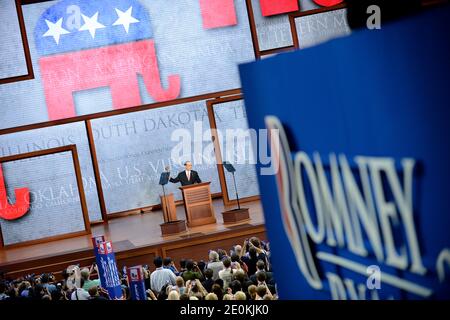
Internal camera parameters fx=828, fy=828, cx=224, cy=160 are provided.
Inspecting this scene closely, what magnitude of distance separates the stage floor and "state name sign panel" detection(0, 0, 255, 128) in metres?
2.34

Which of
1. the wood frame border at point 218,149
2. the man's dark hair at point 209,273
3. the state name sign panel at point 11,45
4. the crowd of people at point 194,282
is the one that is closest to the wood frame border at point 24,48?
the state name sign panel at point 11,45

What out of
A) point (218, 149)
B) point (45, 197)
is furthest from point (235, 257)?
point (45, 197)

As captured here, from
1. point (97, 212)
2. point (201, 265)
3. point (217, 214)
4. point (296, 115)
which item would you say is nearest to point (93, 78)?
point (97, 212)

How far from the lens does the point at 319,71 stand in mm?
2180

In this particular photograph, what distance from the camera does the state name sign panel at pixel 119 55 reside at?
1447 centimetres

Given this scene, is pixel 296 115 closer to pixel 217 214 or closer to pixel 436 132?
pixel 436 132

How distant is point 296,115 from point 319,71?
217 millimetres

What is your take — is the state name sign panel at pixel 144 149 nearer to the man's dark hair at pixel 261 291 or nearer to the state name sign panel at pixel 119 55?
the state name sign panel at pixel 119 55

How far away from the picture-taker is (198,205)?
12062 millimetres

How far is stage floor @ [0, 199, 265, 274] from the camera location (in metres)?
11.0

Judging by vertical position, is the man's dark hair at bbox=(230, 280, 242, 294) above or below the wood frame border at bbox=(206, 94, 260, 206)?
below

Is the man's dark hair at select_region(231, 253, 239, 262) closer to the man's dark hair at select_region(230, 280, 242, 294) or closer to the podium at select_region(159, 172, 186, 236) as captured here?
the man's dark hair at select_region(230, 280, 242, 294)

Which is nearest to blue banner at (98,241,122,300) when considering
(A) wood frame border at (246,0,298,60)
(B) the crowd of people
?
(B) the crowd of people
